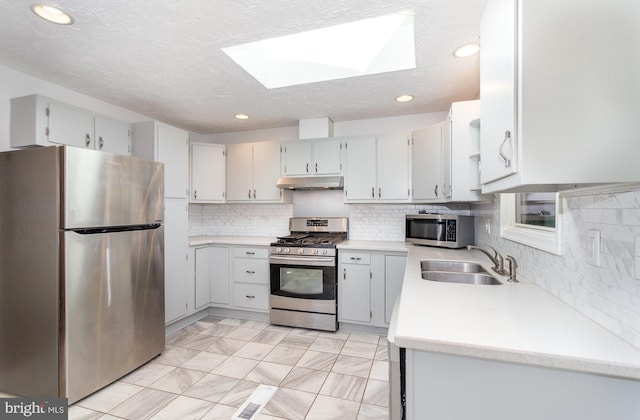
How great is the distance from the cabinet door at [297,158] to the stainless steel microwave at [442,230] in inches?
52.7

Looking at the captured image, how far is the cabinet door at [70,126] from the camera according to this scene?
96.5 inches

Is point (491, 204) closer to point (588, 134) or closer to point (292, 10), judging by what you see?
point (588, 134)

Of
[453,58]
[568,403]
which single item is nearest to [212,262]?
[453,58]

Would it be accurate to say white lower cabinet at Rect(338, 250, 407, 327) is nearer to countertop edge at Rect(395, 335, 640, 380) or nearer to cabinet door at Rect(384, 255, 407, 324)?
cabinet door at Rect(384, 255, 407, 324)

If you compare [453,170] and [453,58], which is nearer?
[453,58]

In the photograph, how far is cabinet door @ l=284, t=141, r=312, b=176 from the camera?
12.2 feet

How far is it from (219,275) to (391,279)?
2.05 metres

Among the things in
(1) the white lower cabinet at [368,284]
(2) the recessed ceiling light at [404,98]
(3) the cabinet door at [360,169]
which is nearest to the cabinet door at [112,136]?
(3) the cabinet door at [360,169]

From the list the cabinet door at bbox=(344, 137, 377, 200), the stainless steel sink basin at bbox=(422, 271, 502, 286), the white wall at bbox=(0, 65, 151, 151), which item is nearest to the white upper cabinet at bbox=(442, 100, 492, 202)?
the stainless steel sink basin at bbox=(422, 271, 502, 286)

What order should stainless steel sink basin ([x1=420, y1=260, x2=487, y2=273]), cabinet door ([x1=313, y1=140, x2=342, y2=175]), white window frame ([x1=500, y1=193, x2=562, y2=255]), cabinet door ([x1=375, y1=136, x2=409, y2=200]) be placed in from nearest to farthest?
white window frame ([x1=500, y1=193, x2=562, y2=255])
stainless steel sink basin ([x1=420, y1=260, x2=487, y2=273])
cabinet door ([x1=375, y1=136, x2=409, y2=200])
cabinet door ([x1=313, y1=140, x2=342, y2=175])

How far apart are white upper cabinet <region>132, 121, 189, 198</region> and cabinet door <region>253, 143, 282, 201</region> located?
84 centimetres

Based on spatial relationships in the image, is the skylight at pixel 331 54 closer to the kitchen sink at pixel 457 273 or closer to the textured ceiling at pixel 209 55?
the textured ceiling at pixel 209 55

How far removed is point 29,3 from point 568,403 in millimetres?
2923

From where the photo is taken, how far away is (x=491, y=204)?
254cm
